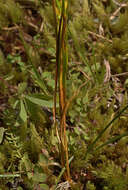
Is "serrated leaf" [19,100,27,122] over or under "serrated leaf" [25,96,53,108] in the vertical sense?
under

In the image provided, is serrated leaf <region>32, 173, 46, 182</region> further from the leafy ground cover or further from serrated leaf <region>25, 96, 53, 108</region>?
serrated leaf <region>25, 96, 53, 108</region>

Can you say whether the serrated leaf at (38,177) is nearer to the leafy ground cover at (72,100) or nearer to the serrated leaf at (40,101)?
the leafy ground cover at (72,100)

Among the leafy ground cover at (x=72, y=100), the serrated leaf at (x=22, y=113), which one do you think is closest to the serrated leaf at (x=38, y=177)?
the leafy ground cover at (x=72, y=100)

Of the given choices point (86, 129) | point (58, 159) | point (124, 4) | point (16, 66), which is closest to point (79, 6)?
point (124, 4)

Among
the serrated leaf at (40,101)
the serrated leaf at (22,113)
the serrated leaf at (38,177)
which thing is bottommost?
the serrated leaf at (38,177)

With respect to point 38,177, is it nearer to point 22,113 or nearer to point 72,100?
point 22,113

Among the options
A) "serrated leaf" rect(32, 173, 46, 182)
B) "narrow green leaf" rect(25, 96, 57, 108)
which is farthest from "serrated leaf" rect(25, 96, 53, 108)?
"serrated leaf" rect(32, 173, 46, 182)

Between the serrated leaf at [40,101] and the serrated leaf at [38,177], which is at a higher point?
the serrated leaf at [40,101]

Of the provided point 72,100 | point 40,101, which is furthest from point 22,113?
point 72,100
